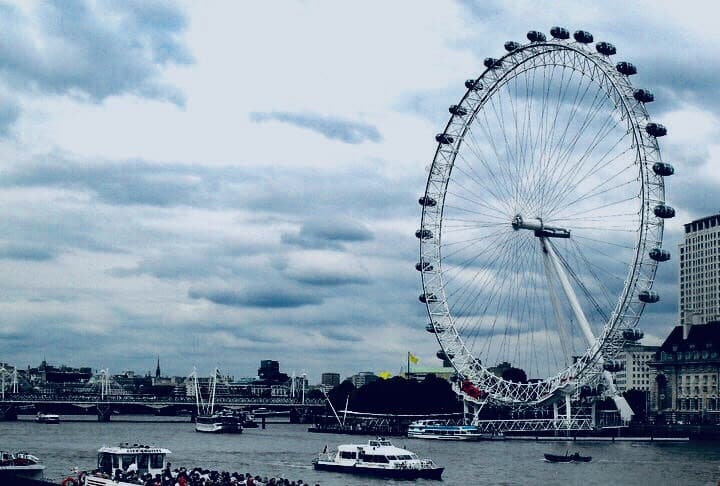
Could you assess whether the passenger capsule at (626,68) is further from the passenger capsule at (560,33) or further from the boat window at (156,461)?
the boat window at (156,461)

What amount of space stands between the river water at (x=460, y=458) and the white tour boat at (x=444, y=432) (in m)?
3.27

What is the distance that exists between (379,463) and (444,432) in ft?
184

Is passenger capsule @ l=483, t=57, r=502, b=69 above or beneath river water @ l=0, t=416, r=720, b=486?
above

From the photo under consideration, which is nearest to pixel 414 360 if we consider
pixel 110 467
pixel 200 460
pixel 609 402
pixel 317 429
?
pixel 317 429

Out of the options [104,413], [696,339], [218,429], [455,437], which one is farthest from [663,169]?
[104,413]

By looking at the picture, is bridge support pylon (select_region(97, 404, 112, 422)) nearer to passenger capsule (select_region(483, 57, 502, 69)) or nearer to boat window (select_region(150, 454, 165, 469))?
passenger capsule (select_region(483, 57, 502, 69))

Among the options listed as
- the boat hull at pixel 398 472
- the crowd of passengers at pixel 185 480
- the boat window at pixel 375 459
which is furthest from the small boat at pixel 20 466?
the boat window at pixel 375 459

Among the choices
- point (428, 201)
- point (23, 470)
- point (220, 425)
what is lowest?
point (220, 425)

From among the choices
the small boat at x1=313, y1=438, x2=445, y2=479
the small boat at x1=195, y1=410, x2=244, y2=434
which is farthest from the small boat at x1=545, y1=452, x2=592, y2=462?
the small boat at x1=195, y1=410, x2=244, y2=434

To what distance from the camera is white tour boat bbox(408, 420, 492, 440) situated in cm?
12500

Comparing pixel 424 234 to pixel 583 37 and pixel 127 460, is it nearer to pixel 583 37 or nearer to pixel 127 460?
pixel 583 37

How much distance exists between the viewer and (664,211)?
8750 centimetres

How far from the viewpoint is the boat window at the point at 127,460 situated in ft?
164

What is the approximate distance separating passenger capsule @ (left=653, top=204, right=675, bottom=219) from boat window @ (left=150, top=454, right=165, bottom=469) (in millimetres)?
50263
